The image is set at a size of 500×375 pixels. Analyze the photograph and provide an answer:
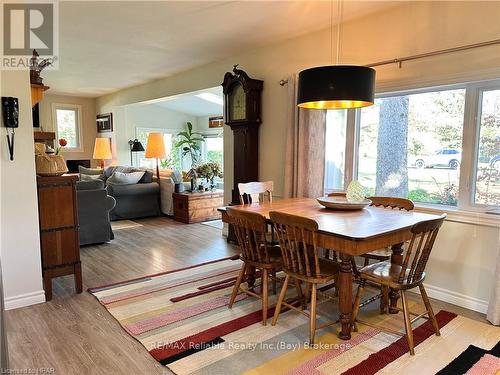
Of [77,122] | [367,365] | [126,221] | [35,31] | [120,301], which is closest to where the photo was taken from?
[367,365]

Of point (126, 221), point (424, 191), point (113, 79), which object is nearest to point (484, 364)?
point (424, 191)

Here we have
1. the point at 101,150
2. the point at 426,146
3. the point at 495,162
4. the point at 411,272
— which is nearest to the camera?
the point at 411,272

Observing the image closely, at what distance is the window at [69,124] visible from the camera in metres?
8.58

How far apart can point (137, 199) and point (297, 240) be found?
4609mm

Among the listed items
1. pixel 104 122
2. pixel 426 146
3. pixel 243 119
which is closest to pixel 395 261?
pixel 426 146

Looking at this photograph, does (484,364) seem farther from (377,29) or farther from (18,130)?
(18,130)

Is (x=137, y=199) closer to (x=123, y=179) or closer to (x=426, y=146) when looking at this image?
(x=123, y=179)

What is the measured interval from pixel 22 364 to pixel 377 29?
370 centimetres

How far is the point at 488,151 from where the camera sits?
8.91 feet

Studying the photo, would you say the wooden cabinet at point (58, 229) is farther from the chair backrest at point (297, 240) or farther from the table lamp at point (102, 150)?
the table lamp at point (102, 150)

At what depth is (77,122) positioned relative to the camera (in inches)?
349

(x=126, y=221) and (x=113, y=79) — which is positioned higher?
(x=113, y=79)

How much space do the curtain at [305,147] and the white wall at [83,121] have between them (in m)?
6.80

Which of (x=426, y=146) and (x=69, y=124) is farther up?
(x=69, y=124)
